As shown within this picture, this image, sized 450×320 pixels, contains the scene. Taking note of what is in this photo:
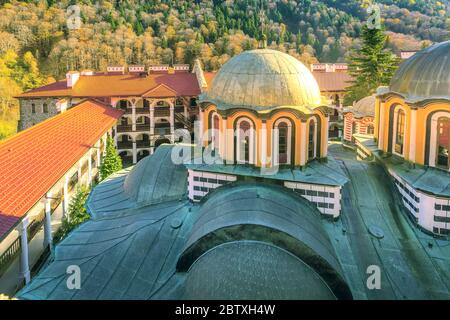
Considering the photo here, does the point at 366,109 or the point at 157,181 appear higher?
the point at 366,109

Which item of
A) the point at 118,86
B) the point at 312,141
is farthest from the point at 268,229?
the point at 118,86

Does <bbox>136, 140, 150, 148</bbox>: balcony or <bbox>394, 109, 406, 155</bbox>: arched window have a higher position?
<bbox>394, 109, 406, 155</bbox>: arched window

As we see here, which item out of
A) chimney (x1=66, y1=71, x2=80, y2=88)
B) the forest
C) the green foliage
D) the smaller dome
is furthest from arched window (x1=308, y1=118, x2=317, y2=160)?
the forest

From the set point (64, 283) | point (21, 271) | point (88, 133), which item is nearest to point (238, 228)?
point (64, 283)

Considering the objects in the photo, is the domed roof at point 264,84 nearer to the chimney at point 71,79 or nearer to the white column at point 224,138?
the white column at point 224,138

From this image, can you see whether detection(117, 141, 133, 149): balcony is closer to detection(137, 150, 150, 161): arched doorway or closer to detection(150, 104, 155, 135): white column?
detection(137, 150, 150, 161): arched doorway

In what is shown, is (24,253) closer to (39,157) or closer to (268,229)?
(39,157)

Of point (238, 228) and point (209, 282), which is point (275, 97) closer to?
point (238, 228)
